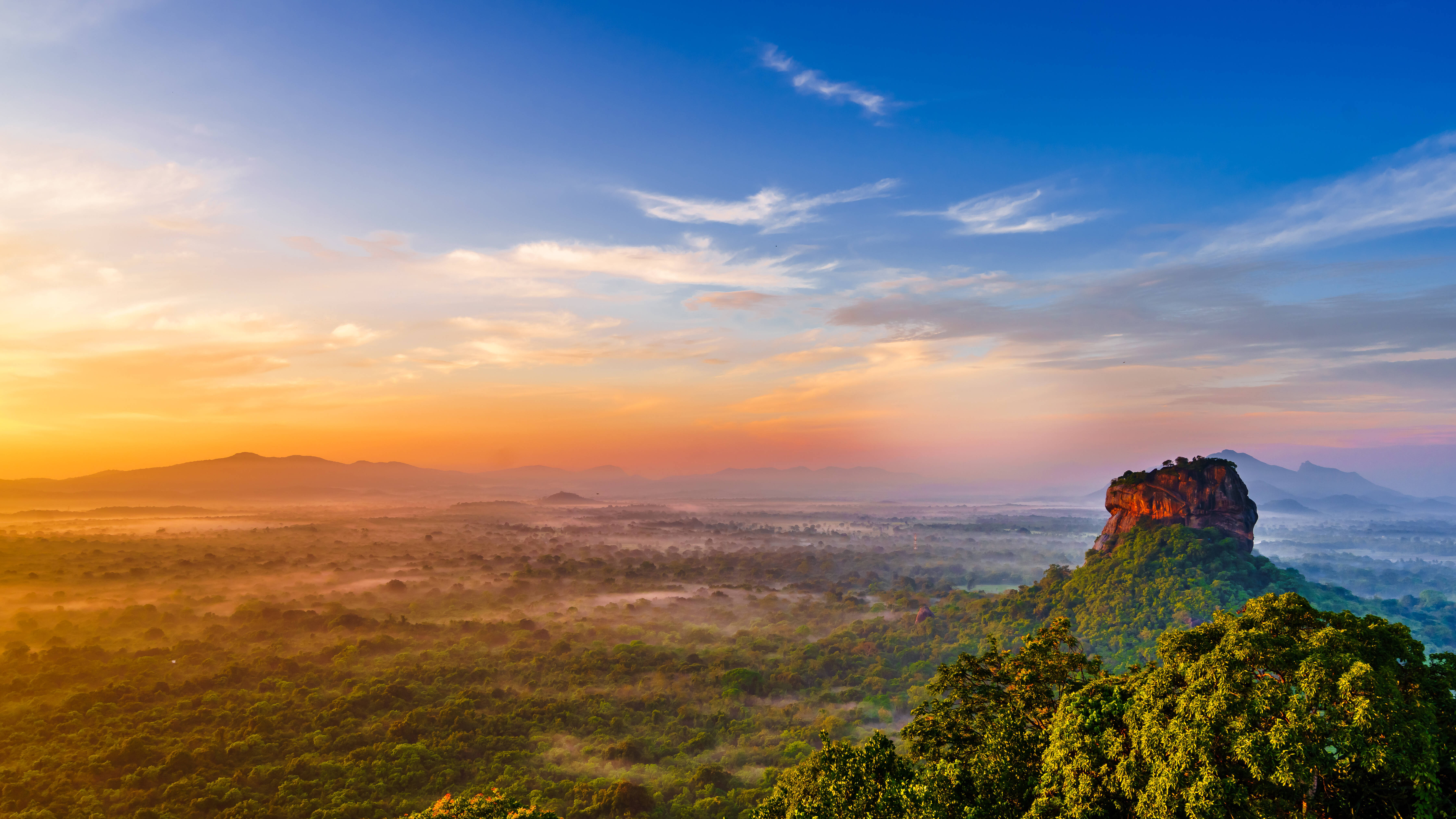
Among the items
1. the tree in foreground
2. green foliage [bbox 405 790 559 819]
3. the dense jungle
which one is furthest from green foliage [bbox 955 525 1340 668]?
green foliage [bbox 405 790 559 819]

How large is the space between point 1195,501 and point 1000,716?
87.1 metres

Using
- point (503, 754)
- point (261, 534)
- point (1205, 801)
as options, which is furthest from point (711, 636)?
point (261, 534)

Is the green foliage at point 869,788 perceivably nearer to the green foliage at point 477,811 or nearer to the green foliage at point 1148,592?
the green foliage at point 477,811

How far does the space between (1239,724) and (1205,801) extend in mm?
1809

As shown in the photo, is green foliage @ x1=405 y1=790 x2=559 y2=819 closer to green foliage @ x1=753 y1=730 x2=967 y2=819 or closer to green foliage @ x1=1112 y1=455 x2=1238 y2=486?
green foliage @ x1=753 y1=730 x2=967 y2=819

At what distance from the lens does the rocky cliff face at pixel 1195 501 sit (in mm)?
86750

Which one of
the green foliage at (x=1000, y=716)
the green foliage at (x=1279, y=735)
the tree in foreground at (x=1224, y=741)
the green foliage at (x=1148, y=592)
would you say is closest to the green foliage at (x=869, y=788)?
the tree in foreground at (x=1224, y=741)

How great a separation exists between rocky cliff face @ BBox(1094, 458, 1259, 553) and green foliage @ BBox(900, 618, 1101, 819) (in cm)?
8074

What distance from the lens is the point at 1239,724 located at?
46.1 ft

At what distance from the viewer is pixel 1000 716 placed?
21.0m

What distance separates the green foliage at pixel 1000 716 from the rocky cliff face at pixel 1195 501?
80.7m

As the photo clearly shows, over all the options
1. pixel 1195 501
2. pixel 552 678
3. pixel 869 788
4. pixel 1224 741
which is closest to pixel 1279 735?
pixel 1224 741

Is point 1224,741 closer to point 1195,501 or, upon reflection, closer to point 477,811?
point 477,811

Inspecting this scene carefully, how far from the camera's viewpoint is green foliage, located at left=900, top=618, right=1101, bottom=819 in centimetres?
1877
